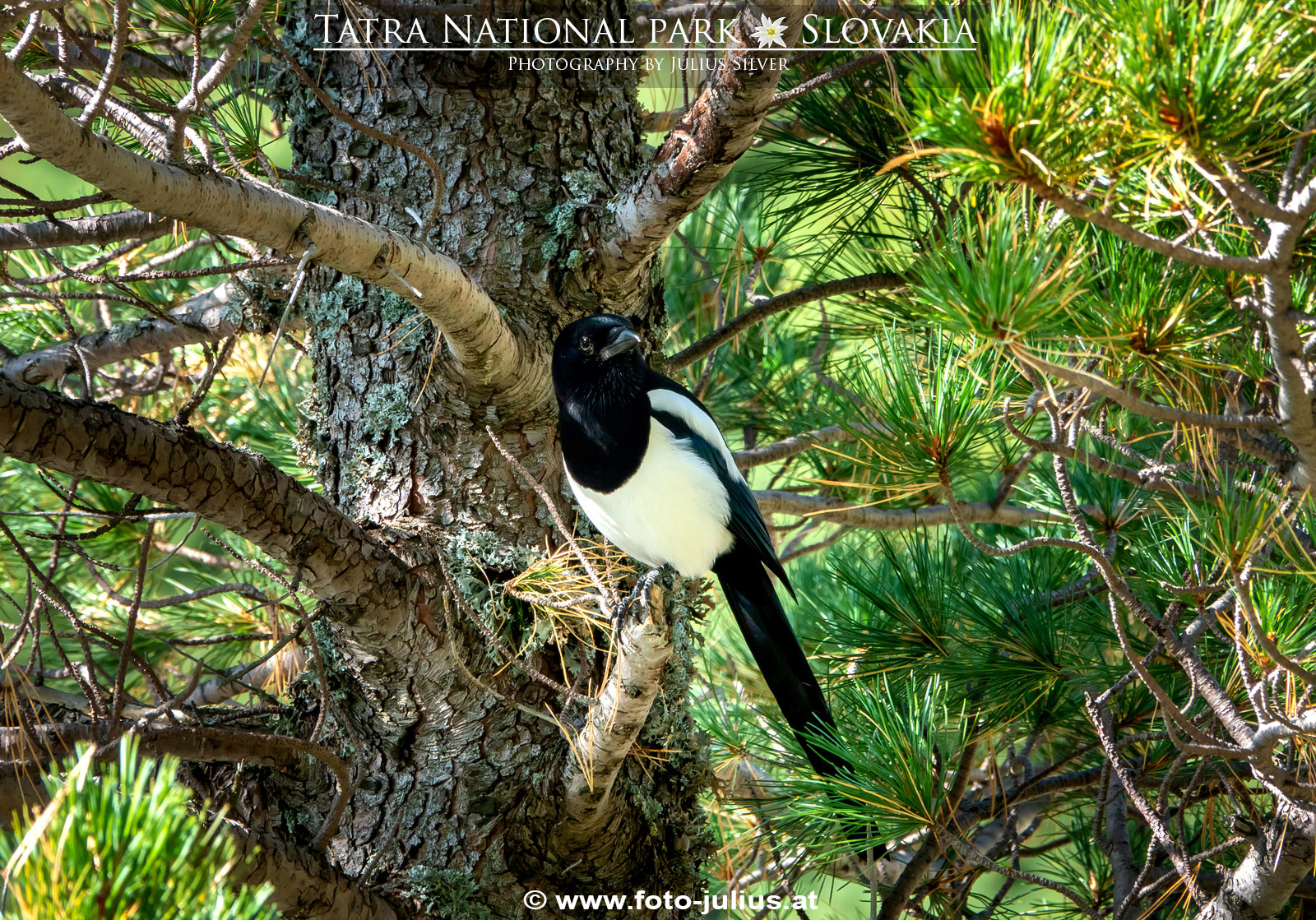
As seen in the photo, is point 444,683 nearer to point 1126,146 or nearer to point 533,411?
point 533,411

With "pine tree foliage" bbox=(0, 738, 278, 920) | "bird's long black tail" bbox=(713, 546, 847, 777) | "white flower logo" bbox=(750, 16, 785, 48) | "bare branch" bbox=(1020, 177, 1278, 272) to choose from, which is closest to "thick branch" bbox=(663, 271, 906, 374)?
"bird's long black tail" bbox=(713, 546, 847, 777)

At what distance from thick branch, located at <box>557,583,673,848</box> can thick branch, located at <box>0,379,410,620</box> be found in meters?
0.36

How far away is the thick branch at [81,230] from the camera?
1.27 meters

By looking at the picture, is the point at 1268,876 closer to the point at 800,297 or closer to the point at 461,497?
the point at 800,297

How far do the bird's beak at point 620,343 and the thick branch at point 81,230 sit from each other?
0.72m

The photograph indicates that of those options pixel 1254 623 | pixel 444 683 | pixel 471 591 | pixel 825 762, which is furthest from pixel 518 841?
pixel 1254 623

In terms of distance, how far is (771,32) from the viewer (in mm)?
1065

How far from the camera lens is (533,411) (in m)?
1.83

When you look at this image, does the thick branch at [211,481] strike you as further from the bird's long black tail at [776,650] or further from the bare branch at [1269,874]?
the bare branch at [1269,874]

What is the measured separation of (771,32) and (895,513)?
4.26 feet

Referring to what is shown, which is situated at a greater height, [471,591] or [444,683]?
[471,591]

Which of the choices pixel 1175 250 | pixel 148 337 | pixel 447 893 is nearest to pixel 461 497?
pixel 447 893

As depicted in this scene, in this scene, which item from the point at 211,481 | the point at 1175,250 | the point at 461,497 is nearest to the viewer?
the point at 1175,250

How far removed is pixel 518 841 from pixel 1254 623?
114 centimetres
